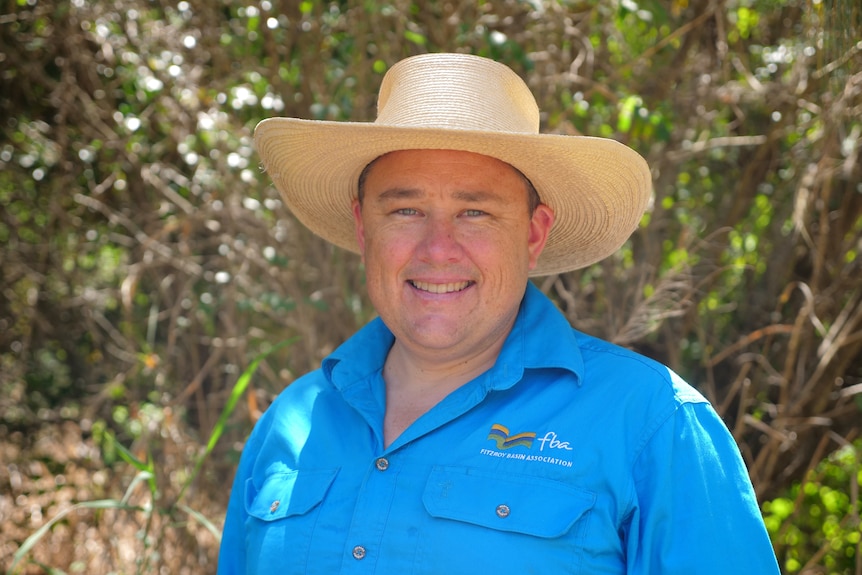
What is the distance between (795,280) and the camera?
12.5 feet

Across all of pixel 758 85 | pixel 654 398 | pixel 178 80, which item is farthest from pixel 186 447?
pixel 758 85

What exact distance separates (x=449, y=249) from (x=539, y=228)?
34 cm

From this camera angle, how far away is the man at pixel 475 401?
1705 mm

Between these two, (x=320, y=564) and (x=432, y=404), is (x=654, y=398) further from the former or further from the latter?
(x=320, y=564)

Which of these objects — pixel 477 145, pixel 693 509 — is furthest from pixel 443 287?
pixel 693 509

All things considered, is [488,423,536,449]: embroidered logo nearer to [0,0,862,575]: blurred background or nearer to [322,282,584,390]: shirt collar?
[322,282,584,390]: shirt collar

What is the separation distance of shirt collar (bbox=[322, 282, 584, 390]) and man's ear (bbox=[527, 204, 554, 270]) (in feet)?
0.31

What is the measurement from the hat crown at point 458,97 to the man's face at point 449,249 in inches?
3.2

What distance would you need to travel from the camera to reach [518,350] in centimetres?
204

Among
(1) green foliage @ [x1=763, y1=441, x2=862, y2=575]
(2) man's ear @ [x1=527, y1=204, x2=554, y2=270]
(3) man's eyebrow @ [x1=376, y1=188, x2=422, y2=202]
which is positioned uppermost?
(3) man's eyebrow @ [x1=376, y1=188, x2=422, y2=202]

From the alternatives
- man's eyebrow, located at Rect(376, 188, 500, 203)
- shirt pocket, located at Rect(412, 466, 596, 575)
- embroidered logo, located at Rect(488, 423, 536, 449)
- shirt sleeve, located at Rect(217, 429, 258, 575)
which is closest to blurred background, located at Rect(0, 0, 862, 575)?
shirt sleeve, located at Rect(217, 429, 258, 575)

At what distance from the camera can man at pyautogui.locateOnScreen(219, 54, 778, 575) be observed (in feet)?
5.59

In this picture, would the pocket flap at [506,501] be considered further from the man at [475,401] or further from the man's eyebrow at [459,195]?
the man's eyebrow at [459,195]

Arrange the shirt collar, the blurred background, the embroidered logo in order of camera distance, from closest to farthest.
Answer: the embroidered logo < the shirt collar < the blurred background
